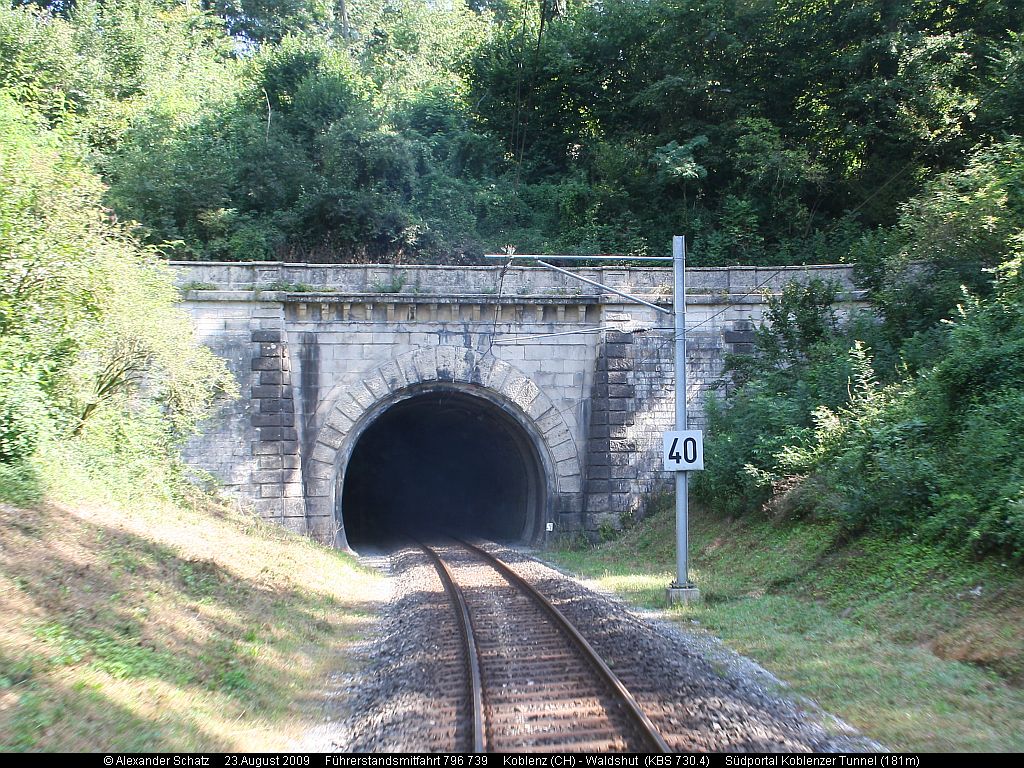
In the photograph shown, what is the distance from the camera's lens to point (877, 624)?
936cm

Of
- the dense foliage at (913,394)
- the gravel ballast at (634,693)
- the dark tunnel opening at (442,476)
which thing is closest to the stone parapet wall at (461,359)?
the dark tunnel opening at (442,476)

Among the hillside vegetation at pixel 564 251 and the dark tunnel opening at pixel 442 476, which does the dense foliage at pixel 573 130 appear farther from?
the dark tunnel opening at pixel 442 476

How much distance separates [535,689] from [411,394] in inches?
514

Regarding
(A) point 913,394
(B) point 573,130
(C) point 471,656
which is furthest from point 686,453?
(B) point 573,130

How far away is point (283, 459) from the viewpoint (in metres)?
19.3

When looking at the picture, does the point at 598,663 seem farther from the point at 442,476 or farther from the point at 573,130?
the point at 442,476

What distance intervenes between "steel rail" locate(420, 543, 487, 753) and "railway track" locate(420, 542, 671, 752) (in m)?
0.01

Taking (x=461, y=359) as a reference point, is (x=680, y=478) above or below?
below

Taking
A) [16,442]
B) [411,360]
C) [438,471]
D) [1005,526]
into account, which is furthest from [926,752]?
[438,471]

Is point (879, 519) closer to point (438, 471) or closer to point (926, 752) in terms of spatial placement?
point (926, 752)

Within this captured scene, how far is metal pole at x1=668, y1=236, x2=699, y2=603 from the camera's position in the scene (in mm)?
11945

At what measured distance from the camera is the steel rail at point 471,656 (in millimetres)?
6430

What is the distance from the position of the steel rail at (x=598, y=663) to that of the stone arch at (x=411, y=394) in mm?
5279

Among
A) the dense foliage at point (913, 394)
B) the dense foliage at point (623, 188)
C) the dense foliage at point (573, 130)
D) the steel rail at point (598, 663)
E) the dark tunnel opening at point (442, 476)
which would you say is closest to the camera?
the steel rail at point (598, 663)
